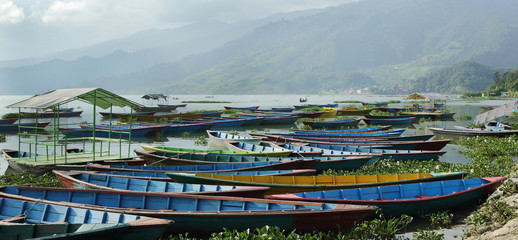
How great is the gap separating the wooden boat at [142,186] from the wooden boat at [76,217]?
1882mm

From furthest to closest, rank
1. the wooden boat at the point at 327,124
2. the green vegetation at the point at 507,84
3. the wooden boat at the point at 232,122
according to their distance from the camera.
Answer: the green vegetation at the point at 507,84 < the wooden boat at the point at 232,122 < the wooden boat at the point at 327,124

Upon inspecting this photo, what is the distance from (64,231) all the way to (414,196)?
8404mm

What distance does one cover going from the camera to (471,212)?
11336 millimetres

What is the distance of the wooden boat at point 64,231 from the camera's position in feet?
22.7

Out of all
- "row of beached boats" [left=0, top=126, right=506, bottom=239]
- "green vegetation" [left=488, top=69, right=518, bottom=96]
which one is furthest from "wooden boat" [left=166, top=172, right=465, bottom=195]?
"green vegetation" [left=488, top=69, right=518, bottom=96]

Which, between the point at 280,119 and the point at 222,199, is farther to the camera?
the point at 280,119

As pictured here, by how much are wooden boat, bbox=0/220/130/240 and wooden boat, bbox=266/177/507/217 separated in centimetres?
370

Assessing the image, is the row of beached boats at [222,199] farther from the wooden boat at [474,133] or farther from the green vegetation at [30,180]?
the wooden boat at [474,133]

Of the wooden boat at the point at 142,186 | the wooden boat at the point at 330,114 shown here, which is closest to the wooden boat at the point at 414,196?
the wooden boat at the point at 142,186

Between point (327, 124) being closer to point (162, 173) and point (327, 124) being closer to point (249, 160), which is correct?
point (249, 160)

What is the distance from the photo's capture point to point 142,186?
38.6ft

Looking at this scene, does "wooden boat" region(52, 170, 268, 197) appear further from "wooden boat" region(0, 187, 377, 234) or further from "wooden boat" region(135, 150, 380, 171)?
"wooden boat" region(135, 150, 380, 171)

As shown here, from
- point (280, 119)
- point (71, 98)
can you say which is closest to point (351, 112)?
point (280, 119)

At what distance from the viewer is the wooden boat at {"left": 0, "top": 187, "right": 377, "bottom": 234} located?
861cm
